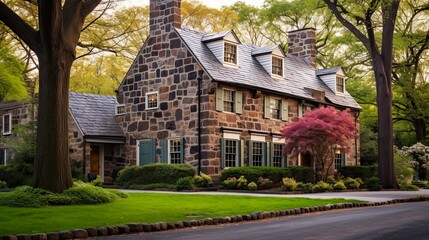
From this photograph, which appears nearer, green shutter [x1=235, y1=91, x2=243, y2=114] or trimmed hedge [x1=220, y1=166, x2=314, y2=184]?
trimmed hedge [x1=220, y1=166, x2=314, y2=184]

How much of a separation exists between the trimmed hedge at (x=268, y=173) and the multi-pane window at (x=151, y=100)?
234 inches

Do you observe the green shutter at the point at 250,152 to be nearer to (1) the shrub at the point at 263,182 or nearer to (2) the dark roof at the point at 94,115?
(1) the shrub at the point at 263,182

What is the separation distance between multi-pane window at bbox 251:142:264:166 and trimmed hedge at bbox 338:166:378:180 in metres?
7.32

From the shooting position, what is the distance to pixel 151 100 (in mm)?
30547

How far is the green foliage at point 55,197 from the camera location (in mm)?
15016

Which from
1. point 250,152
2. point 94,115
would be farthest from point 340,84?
point 94,115

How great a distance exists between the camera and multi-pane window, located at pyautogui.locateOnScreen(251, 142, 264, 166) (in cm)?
2994

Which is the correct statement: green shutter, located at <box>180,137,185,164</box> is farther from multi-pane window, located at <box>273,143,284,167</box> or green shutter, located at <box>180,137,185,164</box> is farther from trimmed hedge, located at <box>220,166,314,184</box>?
multi-pane window, located at <box>273,143,284,167</box>

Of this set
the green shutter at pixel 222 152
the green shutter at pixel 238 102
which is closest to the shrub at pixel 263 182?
the green shutter at pixel 222 152

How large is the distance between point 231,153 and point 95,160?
301 inches

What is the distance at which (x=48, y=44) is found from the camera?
54.0ft

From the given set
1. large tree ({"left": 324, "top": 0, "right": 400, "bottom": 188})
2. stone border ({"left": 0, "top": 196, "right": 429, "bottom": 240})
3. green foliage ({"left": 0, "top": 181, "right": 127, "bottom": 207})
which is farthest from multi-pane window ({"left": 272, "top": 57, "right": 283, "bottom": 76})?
green foliage ({"left": 0, "top": 181, "right": 127, "bottom": 207})

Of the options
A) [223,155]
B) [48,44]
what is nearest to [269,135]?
[223,155]

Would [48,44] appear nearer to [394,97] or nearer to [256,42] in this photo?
[394,97]
